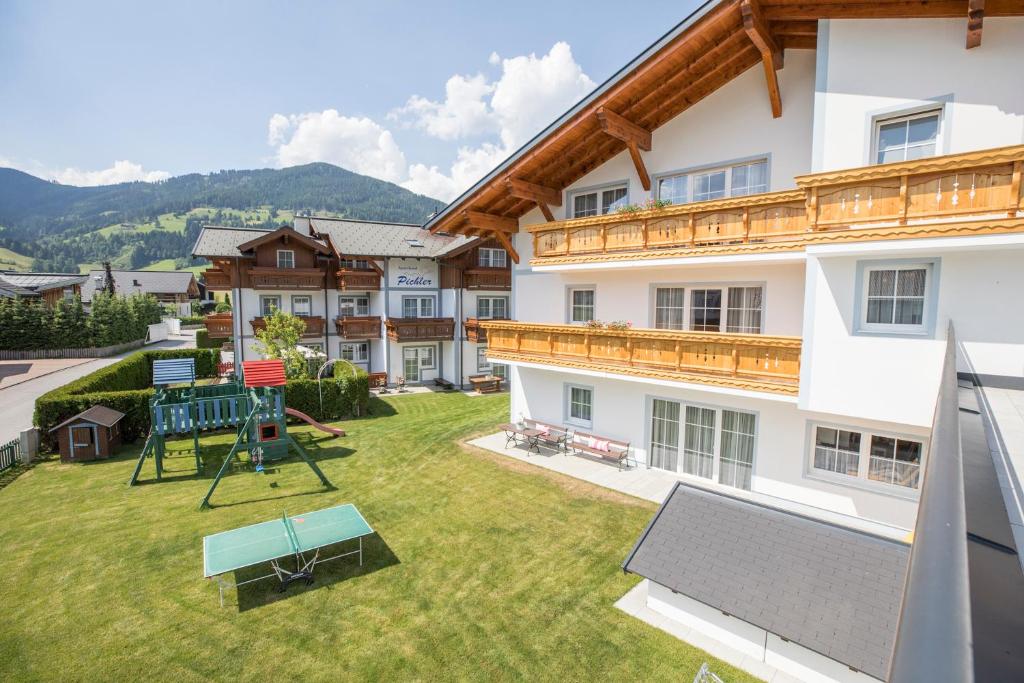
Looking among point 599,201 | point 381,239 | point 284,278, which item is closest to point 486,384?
point 381,239

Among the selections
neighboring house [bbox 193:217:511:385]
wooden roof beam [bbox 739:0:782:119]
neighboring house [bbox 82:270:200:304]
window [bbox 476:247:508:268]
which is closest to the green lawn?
wooden roof beam [bbox 739:0:782:119]

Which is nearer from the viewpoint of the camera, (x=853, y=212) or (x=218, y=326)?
(x=853, y=212)

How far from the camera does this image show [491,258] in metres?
34.5

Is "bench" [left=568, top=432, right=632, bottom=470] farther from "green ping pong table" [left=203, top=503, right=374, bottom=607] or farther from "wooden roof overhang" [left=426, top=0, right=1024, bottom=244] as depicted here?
"green ping pong table" [left=203, top=503, right=374, bottom=607]

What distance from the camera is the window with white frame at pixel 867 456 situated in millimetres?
12320

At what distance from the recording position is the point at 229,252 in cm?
3142

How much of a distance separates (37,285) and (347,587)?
188ft

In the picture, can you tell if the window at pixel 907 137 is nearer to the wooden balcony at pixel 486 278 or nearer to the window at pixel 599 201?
the window at pixel 599 201

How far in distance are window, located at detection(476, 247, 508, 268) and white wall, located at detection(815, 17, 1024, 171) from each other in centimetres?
2353

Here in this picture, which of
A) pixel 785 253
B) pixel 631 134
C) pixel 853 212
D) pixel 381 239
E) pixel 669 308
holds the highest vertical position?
pixel 631 134

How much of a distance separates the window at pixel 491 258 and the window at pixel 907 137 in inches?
954

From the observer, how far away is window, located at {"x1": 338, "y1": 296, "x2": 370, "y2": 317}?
34.3 meters

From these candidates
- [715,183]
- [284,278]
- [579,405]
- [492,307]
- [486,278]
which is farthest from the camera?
[492,307]

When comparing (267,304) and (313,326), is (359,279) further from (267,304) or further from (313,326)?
(267,304)
